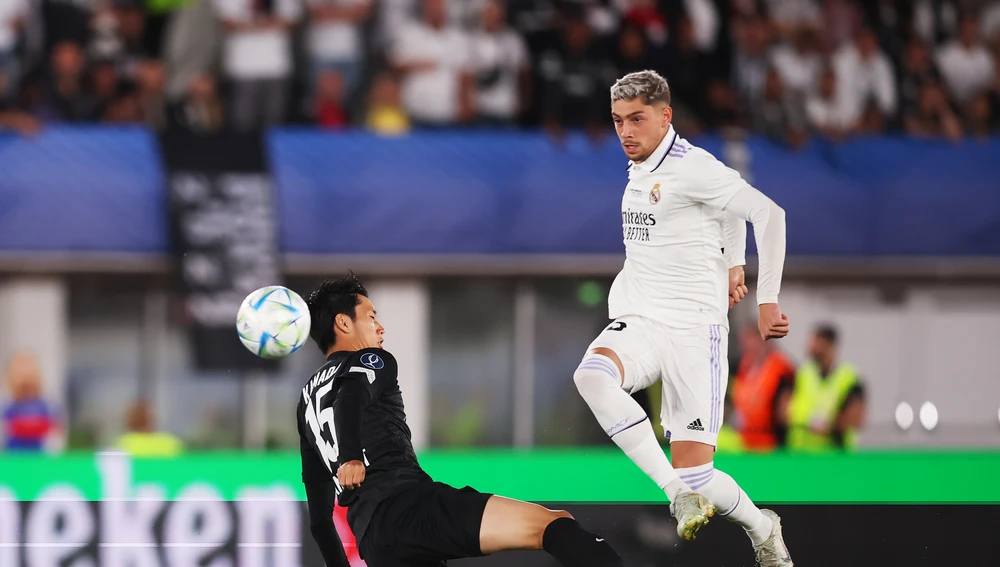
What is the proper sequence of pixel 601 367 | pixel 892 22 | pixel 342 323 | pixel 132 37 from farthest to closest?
pixel 892 22, pixel 132 37, pixel 601 367, pixel 342 323

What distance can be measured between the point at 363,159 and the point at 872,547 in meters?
→ 6.62

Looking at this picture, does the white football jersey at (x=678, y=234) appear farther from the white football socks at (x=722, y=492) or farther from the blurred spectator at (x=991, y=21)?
the blurred spectator at (x=991, y=21)

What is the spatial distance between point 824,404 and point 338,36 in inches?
201

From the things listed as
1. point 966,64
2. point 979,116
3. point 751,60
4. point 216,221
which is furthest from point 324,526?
point 966,64

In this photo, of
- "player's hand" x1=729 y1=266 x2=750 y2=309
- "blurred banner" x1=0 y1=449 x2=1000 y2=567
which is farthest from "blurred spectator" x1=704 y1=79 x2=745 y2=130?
"player's hand" x1=729 y1=266 x2=750 y2=309

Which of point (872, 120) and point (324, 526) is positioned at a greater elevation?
point (872, 120)

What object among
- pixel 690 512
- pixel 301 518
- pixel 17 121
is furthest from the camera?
pixel 17 121

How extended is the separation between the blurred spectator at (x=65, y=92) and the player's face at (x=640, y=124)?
7189 mm

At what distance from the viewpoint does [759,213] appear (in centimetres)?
514

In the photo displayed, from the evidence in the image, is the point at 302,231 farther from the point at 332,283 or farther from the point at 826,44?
the point at 332,283

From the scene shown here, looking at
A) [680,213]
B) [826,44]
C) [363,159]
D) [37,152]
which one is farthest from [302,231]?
[680,213]

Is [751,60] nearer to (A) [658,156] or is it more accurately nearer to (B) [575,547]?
(A) [658,156]

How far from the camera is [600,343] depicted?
17.6 ft

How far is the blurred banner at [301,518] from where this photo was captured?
601 cm
